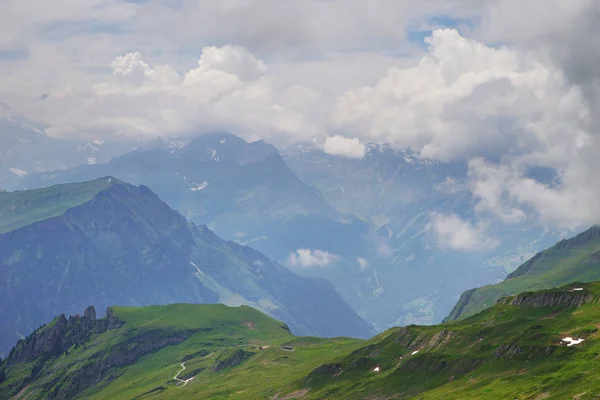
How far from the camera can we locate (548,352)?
638 ft

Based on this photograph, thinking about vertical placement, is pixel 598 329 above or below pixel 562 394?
above

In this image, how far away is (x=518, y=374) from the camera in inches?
7603

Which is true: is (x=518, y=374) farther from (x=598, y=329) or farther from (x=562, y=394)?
(x=562, y=394)

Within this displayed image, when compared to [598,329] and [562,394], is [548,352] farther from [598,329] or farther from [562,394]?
[562,394]

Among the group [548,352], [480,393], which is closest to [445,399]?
[480,393]

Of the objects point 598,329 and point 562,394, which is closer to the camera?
point 562,394

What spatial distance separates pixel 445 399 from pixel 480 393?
12.0 metres

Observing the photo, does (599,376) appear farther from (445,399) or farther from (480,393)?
(445,399)

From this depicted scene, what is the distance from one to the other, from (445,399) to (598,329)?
129ft

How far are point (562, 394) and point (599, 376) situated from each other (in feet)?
27.5

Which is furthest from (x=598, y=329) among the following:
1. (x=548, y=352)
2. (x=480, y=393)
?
(x=480, y=393)

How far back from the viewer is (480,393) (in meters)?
186

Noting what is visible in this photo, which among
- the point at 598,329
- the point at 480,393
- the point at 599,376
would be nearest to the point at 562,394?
the point at 599,376

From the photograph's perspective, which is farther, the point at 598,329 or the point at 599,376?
the point at 598,329
